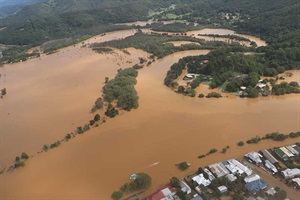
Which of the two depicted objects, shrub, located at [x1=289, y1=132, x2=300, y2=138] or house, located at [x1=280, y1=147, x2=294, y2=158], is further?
shrub, located at [x1=289, y1=132, x2=300, y2=138]

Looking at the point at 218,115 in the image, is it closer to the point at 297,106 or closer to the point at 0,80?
the point at 297,106

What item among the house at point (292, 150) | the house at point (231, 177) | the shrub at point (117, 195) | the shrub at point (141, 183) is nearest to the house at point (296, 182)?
the house at point (292, 150)

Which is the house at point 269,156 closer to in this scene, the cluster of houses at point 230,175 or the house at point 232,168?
the cluster of houses at point 230,175

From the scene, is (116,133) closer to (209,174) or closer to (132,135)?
(132,135)

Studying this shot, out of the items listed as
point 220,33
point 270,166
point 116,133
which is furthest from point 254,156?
point 220,33

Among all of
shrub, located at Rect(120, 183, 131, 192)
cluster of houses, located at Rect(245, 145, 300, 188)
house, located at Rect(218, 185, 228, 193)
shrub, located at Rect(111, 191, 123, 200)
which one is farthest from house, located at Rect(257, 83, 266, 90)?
shrub, located at Rect(111, 191, 123, 200)

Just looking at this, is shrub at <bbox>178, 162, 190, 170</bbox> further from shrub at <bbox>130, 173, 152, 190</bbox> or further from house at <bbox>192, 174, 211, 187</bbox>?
shrub at <bbox>130, 173, 152, 190</bbox>

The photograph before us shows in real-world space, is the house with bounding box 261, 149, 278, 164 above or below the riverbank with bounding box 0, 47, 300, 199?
below
